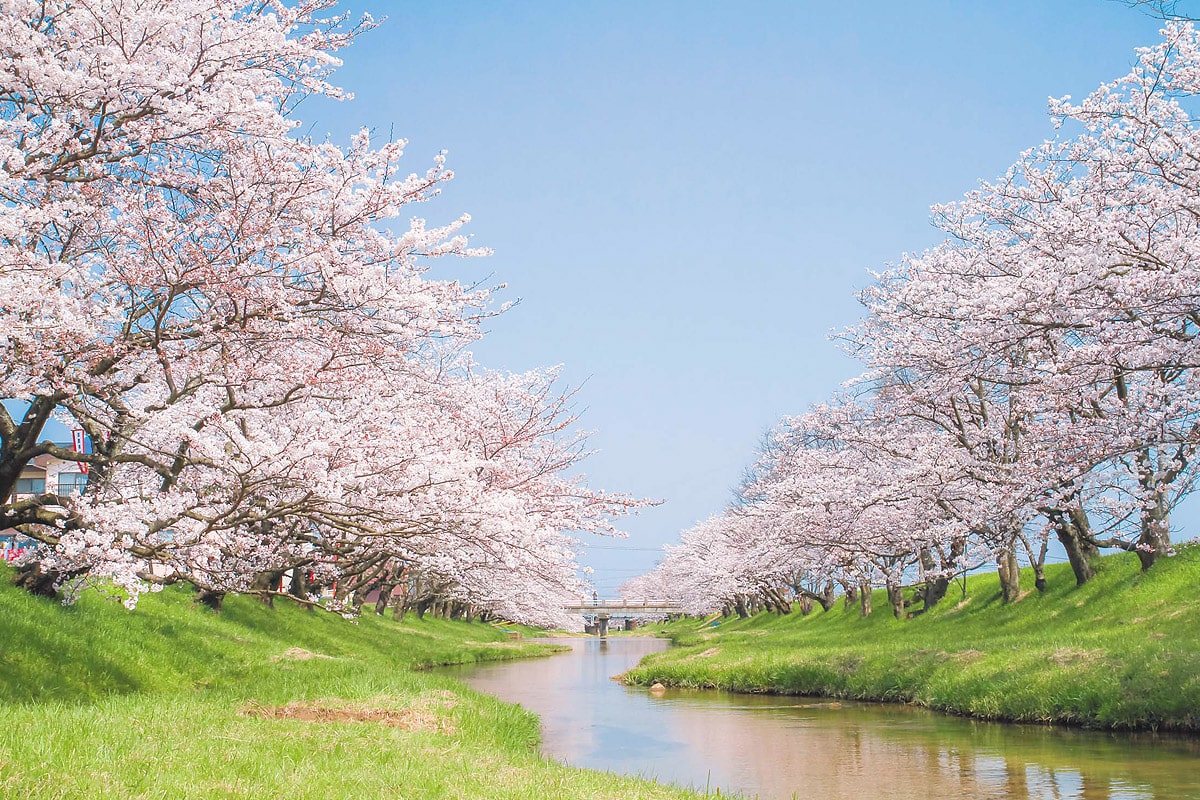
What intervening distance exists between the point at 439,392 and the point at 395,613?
3538 cm

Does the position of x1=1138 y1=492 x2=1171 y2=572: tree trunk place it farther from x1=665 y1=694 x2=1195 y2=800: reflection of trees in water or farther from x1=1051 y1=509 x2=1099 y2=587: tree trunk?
x1=665 y1=694 x2=1195 y2=800: reflection of trees in water

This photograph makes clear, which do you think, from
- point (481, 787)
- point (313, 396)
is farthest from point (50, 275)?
point (481, 787)

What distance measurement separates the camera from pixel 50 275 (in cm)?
999

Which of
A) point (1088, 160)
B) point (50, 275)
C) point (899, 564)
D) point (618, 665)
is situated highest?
point (1088, 160)

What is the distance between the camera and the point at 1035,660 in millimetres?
18703

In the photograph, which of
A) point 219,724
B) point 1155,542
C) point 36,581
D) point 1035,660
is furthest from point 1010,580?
point 36,581

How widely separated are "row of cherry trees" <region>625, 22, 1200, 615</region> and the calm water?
4.07m

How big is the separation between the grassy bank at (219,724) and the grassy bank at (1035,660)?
9.44 m

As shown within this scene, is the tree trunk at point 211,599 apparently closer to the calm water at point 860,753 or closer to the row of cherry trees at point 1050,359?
the calm water at point 860,753

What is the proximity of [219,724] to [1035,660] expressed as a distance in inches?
616

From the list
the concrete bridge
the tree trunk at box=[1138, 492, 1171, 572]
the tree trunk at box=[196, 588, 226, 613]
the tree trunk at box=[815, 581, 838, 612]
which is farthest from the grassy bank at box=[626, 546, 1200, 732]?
the concrete bridge

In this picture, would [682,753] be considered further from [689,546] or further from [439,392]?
[689,546]

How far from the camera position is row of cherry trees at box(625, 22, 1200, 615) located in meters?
13.0

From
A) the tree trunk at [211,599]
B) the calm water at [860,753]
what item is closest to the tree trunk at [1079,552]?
the calm water at [860,753]
